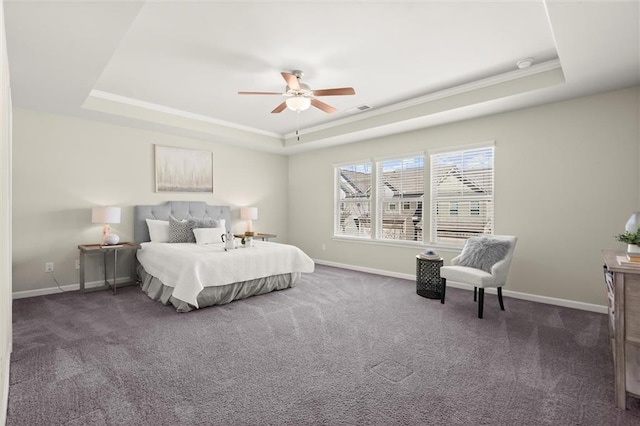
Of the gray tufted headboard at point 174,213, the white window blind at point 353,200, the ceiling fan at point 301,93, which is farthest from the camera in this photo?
the white window blind at point 353,200

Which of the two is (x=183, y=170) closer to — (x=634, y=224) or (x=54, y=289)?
(x=54, y=289)

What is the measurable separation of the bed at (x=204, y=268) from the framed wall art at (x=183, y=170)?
16.2 inches

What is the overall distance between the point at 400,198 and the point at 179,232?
12.3ft

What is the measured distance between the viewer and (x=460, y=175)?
4805 mm

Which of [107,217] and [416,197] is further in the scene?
[416,197]

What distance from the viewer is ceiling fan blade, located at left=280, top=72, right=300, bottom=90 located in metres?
3.06

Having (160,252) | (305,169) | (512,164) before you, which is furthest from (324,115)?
(160,252)

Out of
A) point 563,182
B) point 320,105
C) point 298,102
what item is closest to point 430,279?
point 563,182

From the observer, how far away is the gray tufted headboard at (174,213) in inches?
201

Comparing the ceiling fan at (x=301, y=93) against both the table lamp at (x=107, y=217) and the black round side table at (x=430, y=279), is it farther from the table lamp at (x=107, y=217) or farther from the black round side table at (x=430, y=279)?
the table lamp at (x=107, y=217)

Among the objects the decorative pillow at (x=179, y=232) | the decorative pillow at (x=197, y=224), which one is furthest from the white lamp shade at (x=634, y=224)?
the decorative pillow at (x=179, y=232)

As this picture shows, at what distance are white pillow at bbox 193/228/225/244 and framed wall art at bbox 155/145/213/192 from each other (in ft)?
3.59

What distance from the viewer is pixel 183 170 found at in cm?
569

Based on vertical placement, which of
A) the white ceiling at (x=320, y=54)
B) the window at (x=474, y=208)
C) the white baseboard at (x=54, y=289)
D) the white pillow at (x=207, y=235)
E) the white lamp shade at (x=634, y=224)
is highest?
the white ceiling at (x=320, y=54)
